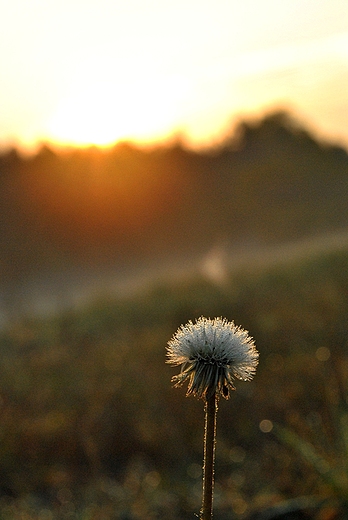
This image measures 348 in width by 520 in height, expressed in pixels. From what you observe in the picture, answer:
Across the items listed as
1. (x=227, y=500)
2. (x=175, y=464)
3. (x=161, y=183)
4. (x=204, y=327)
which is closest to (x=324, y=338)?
(x=175, y=464)

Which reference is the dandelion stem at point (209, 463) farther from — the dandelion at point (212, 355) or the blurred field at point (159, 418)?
the blurred field at point (159, 418)

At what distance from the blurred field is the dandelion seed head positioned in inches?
89.4

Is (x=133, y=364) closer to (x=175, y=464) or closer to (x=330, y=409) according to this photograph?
(x=175, y=464)

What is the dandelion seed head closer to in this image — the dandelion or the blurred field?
the dandelion

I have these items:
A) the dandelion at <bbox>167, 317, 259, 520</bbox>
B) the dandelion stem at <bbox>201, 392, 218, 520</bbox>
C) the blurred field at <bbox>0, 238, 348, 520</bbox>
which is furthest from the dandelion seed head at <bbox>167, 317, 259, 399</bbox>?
the blurred field at <bbox>0, 238, 348, 520</bbox>

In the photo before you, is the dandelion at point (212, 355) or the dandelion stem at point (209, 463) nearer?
the dandelion stem at point (209, 463)

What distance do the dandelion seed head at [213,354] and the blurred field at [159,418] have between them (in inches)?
89.4

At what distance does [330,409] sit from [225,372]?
3.54 metres

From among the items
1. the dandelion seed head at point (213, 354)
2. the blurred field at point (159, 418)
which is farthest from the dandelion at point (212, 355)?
the blurred field at point (159, 418)

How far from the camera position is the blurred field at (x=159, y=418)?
4.36 m

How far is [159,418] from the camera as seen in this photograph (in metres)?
6.02

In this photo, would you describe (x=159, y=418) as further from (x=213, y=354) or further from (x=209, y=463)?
(x=209, y=463)

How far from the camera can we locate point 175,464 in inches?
213

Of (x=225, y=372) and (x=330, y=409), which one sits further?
(x=330, y=409)
